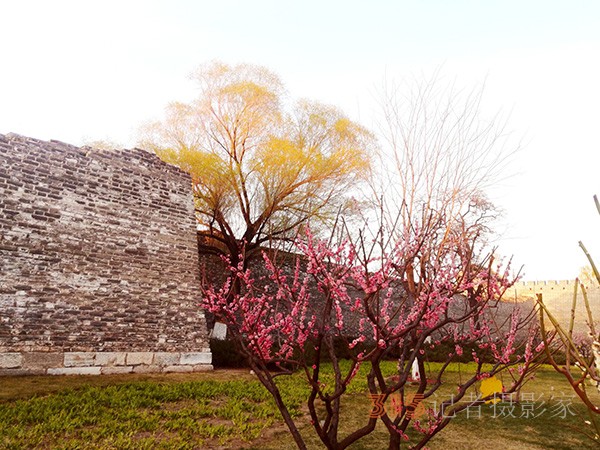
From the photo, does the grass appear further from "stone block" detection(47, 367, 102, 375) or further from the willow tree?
the willow tree

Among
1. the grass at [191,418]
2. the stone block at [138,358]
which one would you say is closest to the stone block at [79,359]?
the grass at [191,418]

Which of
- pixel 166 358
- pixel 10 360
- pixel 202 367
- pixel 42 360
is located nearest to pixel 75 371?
pixel 42 360

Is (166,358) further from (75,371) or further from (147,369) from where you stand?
(75,371)

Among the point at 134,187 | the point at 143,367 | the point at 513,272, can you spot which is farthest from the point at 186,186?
the point at 513,272

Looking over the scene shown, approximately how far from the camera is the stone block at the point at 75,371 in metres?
7.81

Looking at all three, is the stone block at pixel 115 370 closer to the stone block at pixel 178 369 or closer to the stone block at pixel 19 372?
the stone block at pixel 178 369

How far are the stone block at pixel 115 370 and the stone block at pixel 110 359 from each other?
61 millimetres

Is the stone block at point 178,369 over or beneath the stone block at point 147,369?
beneath

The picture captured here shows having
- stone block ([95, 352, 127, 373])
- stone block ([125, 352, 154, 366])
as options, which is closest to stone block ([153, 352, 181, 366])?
stone block ([125, 352, 154, 366])

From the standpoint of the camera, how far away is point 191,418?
216 inches

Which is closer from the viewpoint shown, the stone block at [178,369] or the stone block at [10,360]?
the stone block at [10,360]

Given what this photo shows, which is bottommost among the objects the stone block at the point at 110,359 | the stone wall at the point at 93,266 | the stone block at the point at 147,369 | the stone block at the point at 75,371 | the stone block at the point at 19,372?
the stone block at the point at 147,369

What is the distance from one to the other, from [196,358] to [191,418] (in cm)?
424

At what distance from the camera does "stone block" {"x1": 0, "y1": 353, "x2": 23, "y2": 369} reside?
24.1 feet
